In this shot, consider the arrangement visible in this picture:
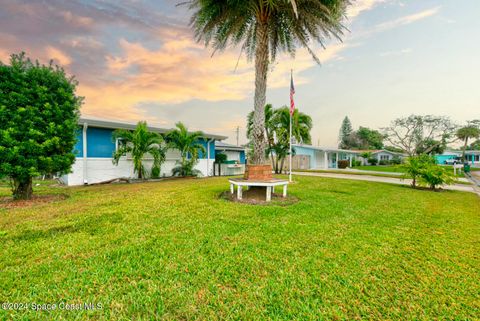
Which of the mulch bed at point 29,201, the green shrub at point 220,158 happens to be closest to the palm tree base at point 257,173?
the mulch bed at point 29,201

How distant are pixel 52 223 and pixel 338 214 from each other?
22.2 ft

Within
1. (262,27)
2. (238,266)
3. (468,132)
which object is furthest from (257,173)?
(468,132)

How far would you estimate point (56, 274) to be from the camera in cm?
241

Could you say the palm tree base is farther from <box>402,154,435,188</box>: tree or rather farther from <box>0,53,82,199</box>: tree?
<box>402,154,435,188</box>: tree

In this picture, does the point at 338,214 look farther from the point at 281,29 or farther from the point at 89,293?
the point at 281,29

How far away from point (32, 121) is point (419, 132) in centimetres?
5261

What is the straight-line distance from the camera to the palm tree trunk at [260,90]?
7049mm

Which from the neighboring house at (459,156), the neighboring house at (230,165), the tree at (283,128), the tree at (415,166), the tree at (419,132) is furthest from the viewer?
the neighboring house at (459,156)

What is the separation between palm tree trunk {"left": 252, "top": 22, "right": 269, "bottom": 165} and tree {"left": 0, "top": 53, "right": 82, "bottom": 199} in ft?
21.5

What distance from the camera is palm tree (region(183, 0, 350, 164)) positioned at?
7.03m

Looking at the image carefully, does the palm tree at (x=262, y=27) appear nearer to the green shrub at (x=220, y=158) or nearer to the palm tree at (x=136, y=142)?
the palm tree at (x=136, y=142)

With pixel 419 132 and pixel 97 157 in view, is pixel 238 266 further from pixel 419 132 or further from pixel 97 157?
pixel 419 132

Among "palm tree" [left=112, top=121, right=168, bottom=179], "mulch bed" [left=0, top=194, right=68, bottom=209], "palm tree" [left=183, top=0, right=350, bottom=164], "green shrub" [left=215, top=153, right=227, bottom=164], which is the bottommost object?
"mulch bed" [left=0, top=194, right=68, bottom=209]

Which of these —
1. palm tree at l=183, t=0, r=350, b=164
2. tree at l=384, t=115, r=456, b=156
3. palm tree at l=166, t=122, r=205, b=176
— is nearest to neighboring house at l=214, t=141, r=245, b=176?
palm tree at l=166, t=122, r=205, b=176
